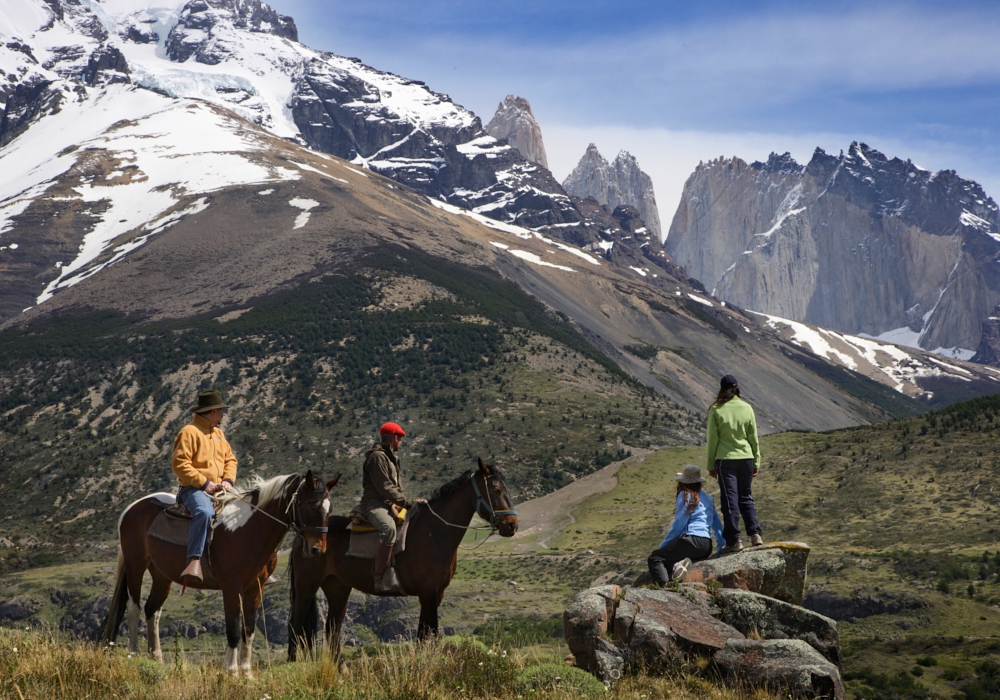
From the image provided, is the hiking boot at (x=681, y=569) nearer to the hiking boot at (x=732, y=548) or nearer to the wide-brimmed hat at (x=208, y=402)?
the hiking boot at (x=732, y=548)

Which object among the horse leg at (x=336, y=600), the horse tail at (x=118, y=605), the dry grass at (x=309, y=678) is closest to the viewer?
the dry grass at (x=309, y=678)

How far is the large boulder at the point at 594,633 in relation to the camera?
12055mm

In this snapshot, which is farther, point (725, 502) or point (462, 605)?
point (462, 605)

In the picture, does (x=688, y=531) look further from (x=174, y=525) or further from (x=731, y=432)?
(x=174, y=525)

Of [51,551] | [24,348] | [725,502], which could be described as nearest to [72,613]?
[51,551]

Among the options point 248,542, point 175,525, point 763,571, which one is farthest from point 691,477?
point 175,525

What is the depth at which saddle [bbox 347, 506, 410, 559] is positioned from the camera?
1388 cm

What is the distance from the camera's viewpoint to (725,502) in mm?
14836

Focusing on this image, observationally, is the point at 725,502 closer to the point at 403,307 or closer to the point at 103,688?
the point at 103,688

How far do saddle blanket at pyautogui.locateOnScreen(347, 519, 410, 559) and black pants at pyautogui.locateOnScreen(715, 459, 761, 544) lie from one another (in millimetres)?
5265

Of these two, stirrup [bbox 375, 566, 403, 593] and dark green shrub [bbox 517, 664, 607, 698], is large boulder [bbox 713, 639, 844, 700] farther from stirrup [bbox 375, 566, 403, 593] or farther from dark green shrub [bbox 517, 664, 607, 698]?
stirrup [bbox 375, 566, 403, 593]

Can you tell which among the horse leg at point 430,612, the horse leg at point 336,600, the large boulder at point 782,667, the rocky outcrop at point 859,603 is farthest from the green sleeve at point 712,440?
the rocky outcrop at point 859,603

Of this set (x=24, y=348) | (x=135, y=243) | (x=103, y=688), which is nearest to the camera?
(x=103, y=688)

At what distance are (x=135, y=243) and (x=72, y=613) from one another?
119441mm
